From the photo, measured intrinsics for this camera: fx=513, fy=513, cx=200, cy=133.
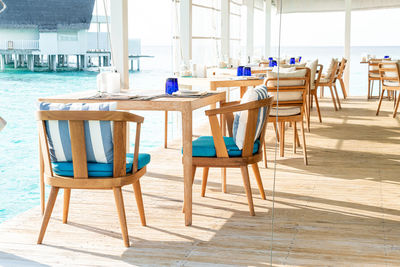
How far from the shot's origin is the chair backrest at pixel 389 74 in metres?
6.74

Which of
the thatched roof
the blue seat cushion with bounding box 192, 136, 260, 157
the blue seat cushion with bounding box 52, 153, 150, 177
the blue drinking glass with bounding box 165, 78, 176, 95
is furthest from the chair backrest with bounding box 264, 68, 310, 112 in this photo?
the thatched roof

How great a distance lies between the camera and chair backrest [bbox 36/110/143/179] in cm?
238

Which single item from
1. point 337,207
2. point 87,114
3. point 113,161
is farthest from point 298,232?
point 87,114

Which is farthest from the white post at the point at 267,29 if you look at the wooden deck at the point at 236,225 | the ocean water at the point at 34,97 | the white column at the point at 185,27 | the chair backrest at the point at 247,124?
the chair backrest at the point at 247,124

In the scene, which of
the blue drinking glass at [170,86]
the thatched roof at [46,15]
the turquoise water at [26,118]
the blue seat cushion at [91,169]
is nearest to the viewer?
the blue seat cushion at [91,169]

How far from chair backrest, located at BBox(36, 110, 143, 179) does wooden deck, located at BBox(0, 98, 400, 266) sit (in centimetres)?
41

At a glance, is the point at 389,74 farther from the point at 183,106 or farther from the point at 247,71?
the point at 183,106

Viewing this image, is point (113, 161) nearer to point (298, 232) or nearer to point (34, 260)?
point (34, 260)

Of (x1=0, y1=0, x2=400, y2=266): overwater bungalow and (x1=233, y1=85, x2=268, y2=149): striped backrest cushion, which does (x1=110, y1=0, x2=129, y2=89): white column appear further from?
(x1=233, y1=85, x2=268, y2=149): striped backrest cushion

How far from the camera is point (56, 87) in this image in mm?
26516

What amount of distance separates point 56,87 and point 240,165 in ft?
81.7

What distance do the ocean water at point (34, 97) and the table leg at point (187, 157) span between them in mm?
2566

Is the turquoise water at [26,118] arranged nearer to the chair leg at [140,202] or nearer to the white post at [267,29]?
the white post at [267,29]

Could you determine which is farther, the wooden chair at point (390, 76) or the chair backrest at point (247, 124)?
the wooden chair at point (390, 76)
